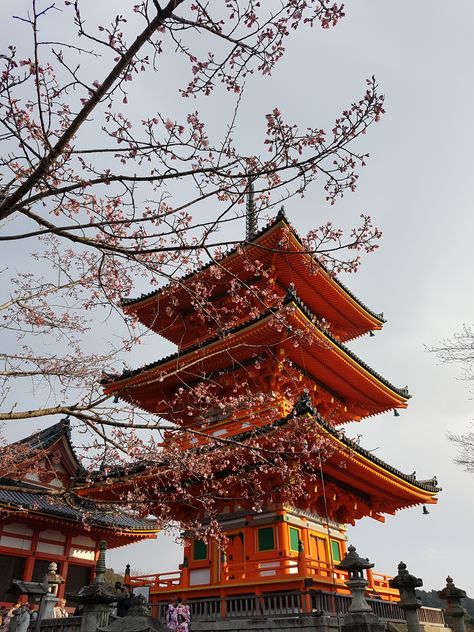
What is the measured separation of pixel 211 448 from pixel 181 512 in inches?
235

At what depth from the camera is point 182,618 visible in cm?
1173

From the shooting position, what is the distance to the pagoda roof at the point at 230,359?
12.9 meters

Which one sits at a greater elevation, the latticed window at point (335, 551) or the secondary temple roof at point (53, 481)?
the secondary temple roof at point (53, 481)

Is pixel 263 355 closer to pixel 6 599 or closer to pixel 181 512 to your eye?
pixel 181 512

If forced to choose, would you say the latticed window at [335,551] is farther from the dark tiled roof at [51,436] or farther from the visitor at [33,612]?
the dark tiled roof at [51,436]

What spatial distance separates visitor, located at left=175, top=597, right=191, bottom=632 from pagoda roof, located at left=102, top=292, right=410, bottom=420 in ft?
17.9

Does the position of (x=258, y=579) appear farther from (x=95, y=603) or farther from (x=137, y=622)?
(x=137, y=622)

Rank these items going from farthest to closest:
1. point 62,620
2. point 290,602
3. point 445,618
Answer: point 445,618 → point 62,620 → point 290,602

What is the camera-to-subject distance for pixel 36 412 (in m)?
6.01

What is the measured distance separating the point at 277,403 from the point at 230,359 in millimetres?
2092

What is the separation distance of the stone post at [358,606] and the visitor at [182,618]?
3.77 metres

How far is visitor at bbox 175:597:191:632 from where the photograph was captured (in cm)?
1134

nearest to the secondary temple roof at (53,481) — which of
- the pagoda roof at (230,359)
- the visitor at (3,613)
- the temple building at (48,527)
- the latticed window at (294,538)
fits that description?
the temple building at (48,527)

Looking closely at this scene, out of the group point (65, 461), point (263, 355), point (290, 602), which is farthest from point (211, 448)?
point (65, 461)
